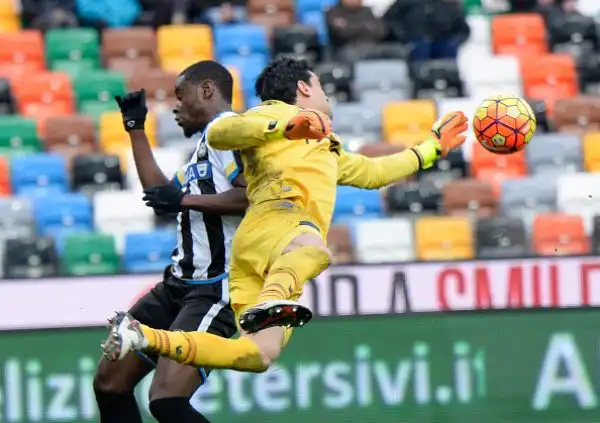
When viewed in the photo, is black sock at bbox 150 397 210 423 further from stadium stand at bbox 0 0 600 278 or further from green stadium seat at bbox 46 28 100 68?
green stadium seat at bbox 46 28 100 68

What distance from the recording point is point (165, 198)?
19.4 ft

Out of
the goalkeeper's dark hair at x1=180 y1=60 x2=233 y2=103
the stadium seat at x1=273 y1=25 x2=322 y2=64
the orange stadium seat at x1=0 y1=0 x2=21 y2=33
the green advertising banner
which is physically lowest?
the green advertising banner

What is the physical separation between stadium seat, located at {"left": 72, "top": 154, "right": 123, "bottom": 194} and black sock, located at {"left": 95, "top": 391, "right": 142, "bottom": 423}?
514 centimetres

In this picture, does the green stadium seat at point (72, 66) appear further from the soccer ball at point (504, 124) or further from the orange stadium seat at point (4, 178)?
the soccer ball at point (504, 124)

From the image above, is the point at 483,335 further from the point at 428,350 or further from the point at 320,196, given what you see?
the point at 320,196

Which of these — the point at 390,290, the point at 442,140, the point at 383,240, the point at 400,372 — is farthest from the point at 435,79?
the point at 442,140

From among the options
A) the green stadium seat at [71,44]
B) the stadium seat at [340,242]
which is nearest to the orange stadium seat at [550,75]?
the stadium seat at [340,242]

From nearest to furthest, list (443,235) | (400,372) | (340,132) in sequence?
(400,372) < (443,235) < (340,132)

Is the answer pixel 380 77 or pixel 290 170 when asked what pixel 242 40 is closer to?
pixel 380 77

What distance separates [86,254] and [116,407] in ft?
14.0

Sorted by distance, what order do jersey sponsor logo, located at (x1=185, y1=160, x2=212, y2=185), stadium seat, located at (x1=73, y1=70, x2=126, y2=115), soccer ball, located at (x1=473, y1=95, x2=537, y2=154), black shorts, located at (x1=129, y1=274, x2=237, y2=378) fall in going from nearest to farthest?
black shorts, located at (x1=129, y1=274, x2=237, y2=378) < jersey sponsor logo, located at (x1=185, y1=160, x2=212, y2=185) < soccer ball, located at (x1=473, y1=95, x2=537, y2=154) < stadium seat, located at (x1=73, y1=70, x2=126, y2=115)

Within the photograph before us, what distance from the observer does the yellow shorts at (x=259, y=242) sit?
586 cm

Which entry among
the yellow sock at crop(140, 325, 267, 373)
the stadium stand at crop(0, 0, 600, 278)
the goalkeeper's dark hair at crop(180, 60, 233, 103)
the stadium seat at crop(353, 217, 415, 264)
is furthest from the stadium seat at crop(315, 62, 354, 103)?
the yellow sock at crop(140, 325, 267, 373)

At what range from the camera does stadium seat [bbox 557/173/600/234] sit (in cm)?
1123
